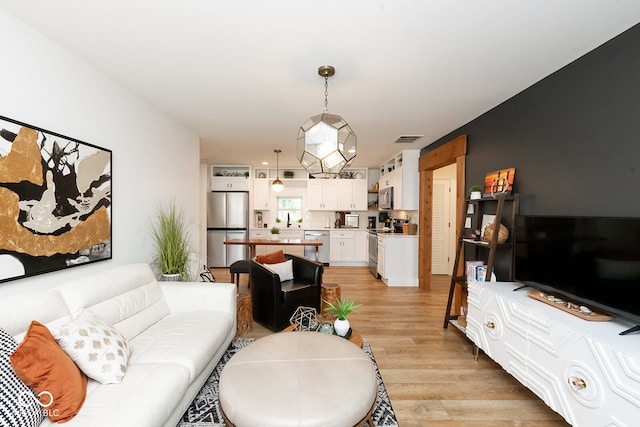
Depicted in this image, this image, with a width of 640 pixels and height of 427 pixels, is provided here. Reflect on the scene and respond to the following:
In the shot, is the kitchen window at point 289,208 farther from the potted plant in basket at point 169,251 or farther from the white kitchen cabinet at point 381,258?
the potted plant in basket at point 169,251

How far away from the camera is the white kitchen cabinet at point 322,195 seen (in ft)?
22.7

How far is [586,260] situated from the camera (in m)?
1.83

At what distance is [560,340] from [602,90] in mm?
1678

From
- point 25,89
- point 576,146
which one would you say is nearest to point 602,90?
point 576,146

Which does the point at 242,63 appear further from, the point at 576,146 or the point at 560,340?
the point at 560,340

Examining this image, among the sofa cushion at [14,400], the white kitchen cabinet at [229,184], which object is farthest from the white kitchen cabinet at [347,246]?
the sofa cushion at [14,400]

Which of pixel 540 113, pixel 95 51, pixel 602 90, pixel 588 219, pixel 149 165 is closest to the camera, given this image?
pixel 588 219

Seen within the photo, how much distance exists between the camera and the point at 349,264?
693 cm

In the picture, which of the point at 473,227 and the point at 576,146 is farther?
the point at 473,227

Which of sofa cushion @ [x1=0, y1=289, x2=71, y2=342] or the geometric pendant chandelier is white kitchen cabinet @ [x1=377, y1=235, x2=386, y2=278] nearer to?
the geometric pendant chandelier

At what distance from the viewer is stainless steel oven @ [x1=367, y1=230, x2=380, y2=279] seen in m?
5.71

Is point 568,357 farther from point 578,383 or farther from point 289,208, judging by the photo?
point 289,208

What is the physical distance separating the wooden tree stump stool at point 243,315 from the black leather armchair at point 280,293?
0.67 ft

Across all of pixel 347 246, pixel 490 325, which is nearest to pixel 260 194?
pixel 347 246
